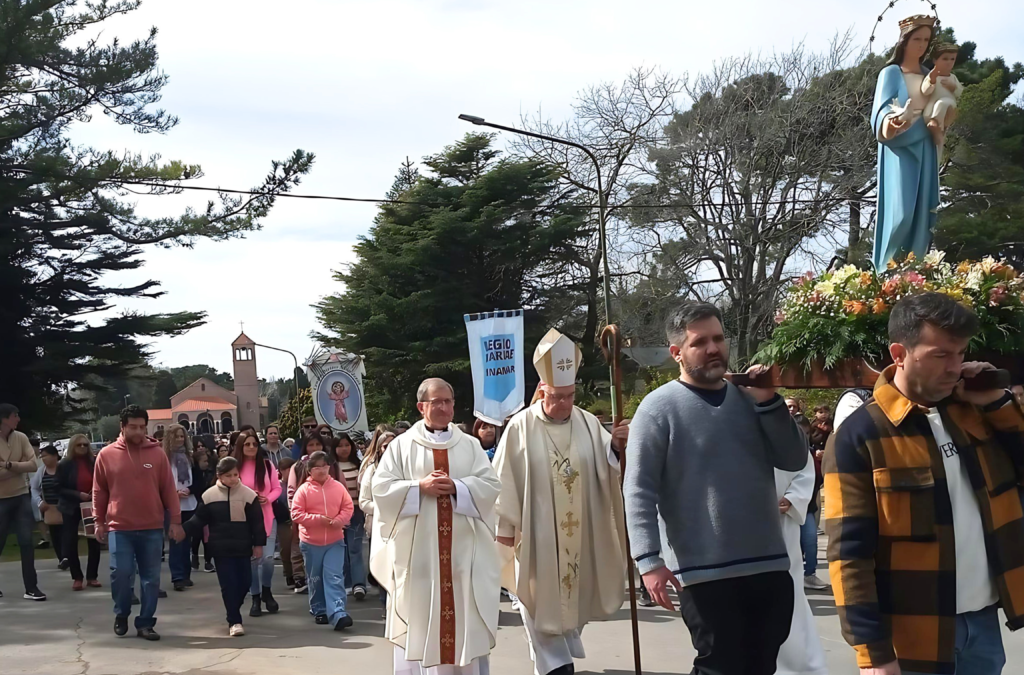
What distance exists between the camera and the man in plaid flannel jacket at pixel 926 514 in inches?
→ 130

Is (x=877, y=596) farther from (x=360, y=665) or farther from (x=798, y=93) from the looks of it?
(x=798, y=93)

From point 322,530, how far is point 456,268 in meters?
28.0

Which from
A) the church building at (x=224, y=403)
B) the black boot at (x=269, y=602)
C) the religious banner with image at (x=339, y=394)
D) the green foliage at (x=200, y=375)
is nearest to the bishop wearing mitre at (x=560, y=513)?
the black boot at (x=269, y=602)

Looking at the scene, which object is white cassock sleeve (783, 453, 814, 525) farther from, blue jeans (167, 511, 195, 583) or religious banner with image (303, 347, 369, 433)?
religious banner with image (303, 347, 369, 433)

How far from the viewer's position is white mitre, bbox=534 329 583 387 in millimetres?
7582

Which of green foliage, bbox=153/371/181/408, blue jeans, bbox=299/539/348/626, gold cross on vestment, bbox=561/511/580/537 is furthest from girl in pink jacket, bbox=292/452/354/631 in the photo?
green foliage, bbox=153/371/181/408

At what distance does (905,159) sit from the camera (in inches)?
257

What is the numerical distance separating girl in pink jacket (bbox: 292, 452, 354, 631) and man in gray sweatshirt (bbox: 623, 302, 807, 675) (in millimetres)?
6347

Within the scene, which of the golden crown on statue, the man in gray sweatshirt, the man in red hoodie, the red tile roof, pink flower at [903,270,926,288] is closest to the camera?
the man in gray sweatshirt

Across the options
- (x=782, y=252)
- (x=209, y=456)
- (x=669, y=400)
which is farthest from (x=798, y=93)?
(x=669, y=400)

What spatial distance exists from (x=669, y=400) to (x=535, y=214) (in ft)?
108

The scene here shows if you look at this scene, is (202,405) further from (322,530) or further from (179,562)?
(322,530)

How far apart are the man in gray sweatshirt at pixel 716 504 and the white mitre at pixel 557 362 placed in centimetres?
321

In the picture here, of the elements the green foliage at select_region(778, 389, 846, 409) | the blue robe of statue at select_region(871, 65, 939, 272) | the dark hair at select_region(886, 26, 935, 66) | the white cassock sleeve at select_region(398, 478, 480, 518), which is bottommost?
the white cassock sleeve at select_region(398, 478, 480, 518)
